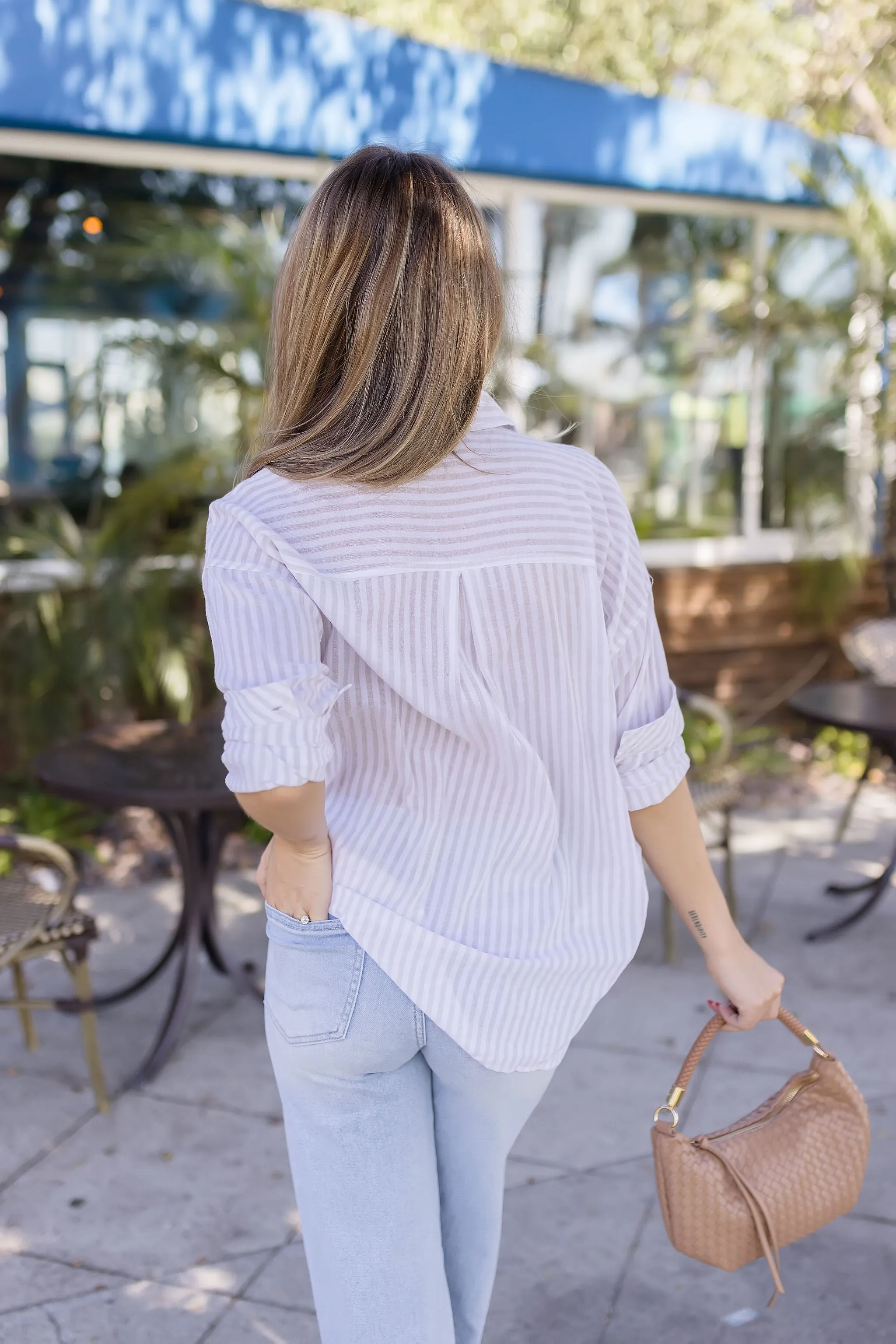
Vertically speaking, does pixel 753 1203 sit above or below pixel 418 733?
below

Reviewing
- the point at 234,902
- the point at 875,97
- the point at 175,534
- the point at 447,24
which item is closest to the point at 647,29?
the point at 447,24

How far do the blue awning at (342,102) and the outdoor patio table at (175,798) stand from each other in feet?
8.52

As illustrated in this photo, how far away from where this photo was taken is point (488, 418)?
1.27 metres

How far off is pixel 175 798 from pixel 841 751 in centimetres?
436

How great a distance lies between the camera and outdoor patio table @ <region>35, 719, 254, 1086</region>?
295cm

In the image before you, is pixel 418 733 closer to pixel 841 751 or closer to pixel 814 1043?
pixel 814 1043

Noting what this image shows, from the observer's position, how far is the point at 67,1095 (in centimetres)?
308

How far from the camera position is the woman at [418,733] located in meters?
1.17

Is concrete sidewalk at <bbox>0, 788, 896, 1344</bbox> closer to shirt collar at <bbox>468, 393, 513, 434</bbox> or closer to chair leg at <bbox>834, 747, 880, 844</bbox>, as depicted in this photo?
chair leg at <bbox>834, 747, 880, 844</bbox>

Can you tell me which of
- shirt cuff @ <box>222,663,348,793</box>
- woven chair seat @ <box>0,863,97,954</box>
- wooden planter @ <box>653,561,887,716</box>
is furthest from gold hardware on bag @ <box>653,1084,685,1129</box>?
wooden planter @ <box>653,561,887,716</box>

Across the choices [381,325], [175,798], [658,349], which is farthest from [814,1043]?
[658,349]

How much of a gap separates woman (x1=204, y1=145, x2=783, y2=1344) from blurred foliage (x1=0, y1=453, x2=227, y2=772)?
361 centimetres

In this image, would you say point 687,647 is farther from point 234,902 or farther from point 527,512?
point 527,512

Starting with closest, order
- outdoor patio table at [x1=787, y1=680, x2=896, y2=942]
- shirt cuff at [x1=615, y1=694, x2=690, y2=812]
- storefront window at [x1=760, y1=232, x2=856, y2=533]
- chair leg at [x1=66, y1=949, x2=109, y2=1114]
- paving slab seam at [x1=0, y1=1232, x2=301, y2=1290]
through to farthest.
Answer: shirt cuff at [x1=615, y1=694, x2=690, y2=812] < paving slab seam at [x1=0, y1=1232, x2=301, y2=1290] < chair leg at [x1=66, y1=949, x2=109, y2=1114] < outdoor patio table at [x1=787, y1=680, x2=896, y2=942] < storefront window at [x1=760, y1=232, x2=856, y2=533]
